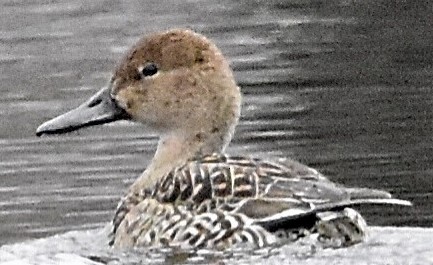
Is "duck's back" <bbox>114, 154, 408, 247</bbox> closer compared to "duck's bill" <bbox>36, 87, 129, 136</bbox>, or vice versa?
"duck's back" <bbox>114, 154, 408, 247</bbox>

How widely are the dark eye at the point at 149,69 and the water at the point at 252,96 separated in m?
0.88

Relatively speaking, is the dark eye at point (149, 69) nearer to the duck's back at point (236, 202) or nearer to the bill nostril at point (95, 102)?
the bill nostril at point (95, 102)

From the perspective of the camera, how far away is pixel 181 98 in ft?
34.6

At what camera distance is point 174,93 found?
34.6 ft

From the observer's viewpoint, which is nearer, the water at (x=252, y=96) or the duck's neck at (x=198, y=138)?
the duck's neck at (x=198, y=138)

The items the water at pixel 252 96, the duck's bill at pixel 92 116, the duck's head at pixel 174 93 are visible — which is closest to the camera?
the duck's head at pixel 174 93

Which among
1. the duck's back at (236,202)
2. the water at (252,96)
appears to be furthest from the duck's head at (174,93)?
the water at (252,96)

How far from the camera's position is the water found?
470 inches

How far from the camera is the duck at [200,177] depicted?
953 centimetres

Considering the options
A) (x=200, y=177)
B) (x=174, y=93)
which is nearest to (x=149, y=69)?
(x=174, y=93)

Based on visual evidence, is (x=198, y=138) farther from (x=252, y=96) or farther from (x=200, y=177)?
(x=252, y=96)

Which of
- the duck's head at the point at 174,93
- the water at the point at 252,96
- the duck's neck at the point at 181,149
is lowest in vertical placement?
the water at the point at 252,96

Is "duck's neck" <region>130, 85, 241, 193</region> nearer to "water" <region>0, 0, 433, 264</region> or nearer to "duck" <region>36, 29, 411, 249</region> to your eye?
"duck" <region>36, 29, 411, 249</region>

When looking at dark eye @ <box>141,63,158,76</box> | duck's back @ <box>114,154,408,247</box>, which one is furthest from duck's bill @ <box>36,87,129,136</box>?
duck's back @ <box>114,154,408,247</box>
